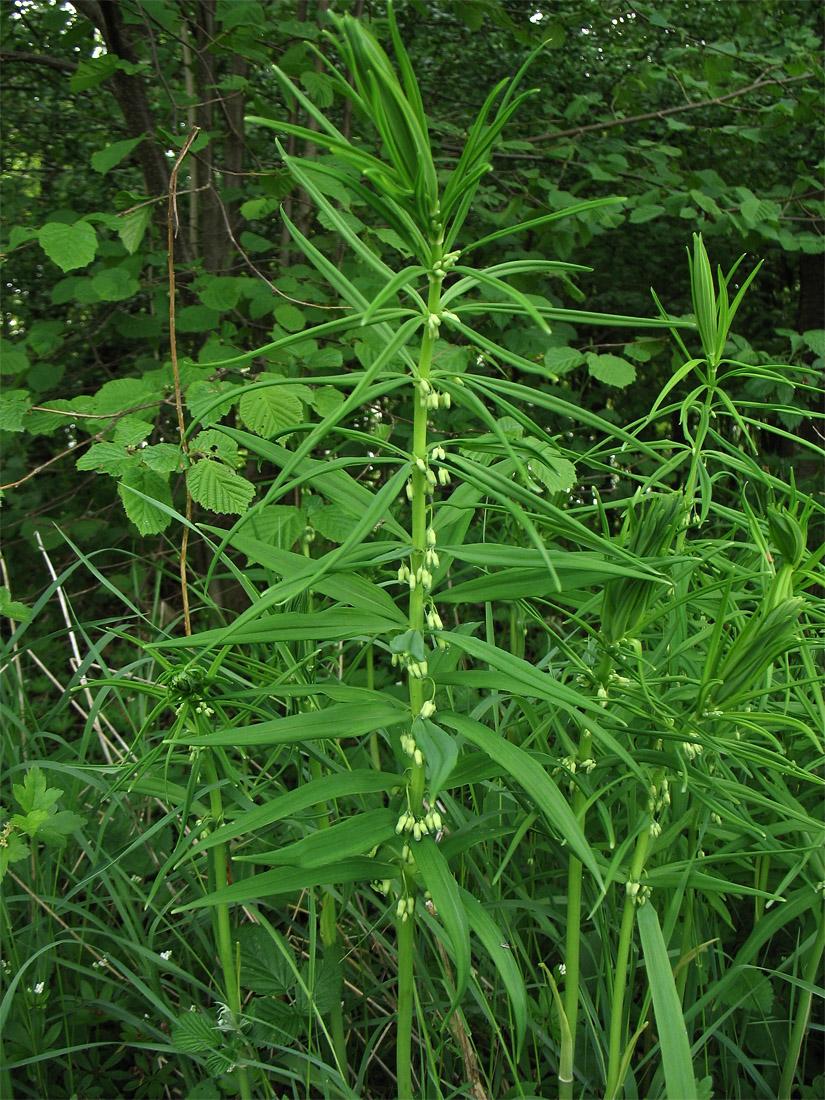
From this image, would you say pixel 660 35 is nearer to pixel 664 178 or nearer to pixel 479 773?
pixel 664 178

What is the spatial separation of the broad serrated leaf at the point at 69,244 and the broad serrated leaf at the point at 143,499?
0.63 metres

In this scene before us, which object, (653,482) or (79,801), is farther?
(79,801)

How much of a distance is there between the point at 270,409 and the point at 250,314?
87 centimetres

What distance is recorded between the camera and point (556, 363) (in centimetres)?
222

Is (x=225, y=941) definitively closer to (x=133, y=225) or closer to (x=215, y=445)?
(x=215, y=445)

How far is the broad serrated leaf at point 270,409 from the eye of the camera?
169 centimetres

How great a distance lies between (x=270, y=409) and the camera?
172 centimetres

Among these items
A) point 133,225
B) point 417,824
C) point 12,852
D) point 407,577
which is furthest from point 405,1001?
point 133,225

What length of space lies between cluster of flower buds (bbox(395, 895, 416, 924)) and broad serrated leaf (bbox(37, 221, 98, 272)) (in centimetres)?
161

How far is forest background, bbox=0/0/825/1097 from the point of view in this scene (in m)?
1.34

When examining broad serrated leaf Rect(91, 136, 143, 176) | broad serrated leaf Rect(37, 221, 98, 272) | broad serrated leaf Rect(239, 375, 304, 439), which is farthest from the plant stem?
broad serrated leaf Rect(91, 136, 143, 176)

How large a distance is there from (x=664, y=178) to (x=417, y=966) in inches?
107

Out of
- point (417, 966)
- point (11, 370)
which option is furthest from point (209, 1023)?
point (11, 370)

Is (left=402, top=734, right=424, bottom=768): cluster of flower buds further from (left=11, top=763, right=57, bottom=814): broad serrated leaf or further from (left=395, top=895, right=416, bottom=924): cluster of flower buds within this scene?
(left=11, top=763, right=57, bottom=814): broad serrated leaf
